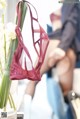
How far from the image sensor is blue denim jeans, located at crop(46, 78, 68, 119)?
145cm

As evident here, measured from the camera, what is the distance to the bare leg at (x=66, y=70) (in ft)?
4.73

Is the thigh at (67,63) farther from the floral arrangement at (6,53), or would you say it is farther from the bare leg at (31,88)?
the floral arrangement at (6,53)

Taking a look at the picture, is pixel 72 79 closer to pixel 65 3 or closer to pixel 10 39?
pixel 65 3

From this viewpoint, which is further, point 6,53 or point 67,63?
point 67,63

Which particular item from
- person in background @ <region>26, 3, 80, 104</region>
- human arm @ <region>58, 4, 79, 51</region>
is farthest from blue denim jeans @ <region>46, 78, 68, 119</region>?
human arm @ <region>58, 4, 79, 51</region>

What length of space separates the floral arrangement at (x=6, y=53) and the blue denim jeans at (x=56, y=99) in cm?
48

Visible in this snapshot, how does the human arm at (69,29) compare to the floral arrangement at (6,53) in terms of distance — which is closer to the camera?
the floral arrangement at (6,53)

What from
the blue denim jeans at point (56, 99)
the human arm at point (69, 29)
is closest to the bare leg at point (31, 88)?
the blue denim jeans at point (56, 99)

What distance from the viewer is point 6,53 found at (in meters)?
1.00

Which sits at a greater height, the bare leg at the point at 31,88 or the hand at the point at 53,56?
the hand at the point at 53,56

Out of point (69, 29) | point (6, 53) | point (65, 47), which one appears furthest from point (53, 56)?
point (6, 53)

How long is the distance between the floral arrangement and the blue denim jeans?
18.8 inches

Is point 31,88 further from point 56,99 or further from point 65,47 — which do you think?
point 65,47

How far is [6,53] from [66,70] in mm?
566
